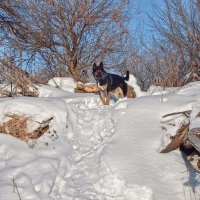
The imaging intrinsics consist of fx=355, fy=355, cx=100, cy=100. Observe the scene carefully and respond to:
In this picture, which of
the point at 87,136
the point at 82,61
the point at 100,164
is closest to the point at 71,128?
the point at 87,136

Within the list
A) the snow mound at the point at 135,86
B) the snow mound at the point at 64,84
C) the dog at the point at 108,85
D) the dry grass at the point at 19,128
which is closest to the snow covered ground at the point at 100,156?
the dry grass at the point at 19,128

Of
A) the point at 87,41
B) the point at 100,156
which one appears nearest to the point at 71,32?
the point at 87,41

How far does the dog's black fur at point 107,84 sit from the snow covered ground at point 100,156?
1.77 meters

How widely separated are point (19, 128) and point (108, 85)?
417cm

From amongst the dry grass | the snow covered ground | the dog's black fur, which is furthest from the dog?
the dry grass

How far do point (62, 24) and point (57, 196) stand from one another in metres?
11.2

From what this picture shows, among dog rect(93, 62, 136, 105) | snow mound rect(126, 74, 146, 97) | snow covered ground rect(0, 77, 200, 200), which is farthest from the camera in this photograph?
snow mound rect(126, 74, 146, 97)

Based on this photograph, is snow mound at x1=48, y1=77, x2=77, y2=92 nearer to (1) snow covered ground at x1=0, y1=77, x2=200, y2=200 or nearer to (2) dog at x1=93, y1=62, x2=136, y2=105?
(2) dog at x1=93, y1=62, x2=136, y2=105

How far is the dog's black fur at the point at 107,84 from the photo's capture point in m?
9.54

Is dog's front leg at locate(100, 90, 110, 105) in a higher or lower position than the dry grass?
higher

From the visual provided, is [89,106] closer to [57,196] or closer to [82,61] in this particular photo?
[57,196]

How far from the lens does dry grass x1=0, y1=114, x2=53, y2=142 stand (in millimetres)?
5938

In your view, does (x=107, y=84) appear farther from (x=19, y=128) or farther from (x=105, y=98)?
(x=19, y=128)

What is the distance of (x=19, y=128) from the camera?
235 inches
